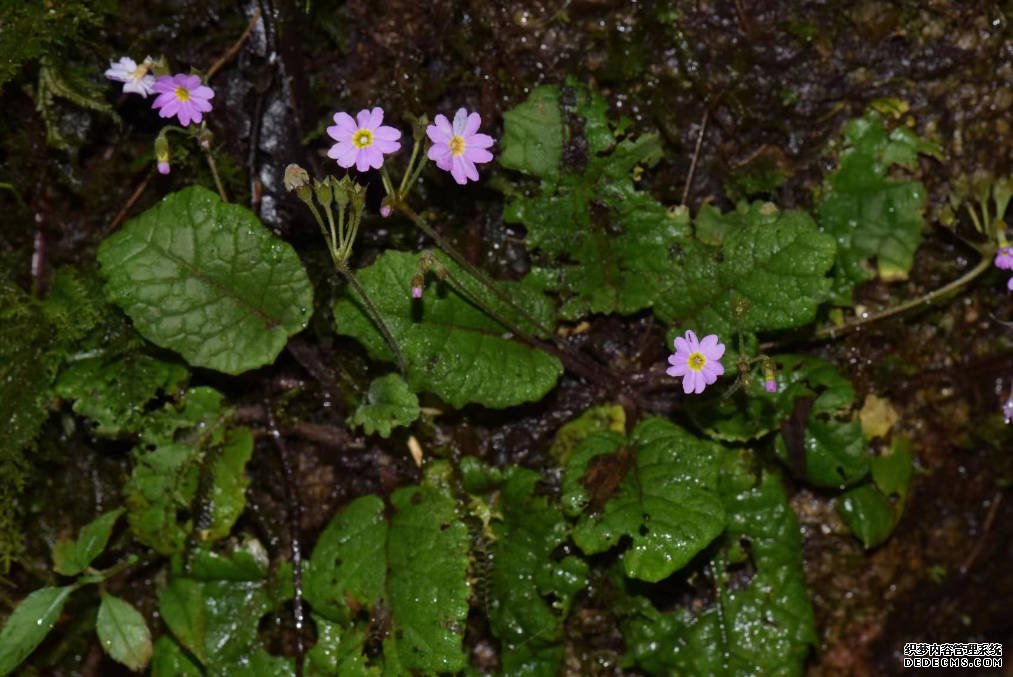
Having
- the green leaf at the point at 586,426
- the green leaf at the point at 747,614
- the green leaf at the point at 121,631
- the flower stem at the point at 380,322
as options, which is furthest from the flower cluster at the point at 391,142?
the green leaf at the point at 121,631

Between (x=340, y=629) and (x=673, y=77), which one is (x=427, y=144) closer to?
(x=673, y=77)

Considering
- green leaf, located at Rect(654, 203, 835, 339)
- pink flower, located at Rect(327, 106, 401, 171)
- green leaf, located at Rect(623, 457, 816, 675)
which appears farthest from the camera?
green leaf, located at Rect(623, 457, 816, 675)

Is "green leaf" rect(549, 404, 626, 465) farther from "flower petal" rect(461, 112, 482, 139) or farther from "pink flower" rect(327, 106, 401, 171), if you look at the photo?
"pink flower" rect(327, 106, 401, 171)

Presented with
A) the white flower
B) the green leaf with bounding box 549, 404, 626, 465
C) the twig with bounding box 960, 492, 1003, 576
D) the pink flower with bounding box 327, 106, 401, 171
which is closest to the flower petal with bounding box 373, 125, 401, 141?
the pink flower with bounding box 327, 106, 401, 171

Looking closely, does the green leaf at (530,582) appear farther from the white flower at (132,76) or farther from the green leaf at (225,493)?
the white flower at (132,76)

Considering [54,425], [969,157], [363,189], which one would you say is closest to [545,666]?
[363,189]

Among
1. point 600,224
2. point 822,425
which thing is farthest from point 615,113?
point 822,425
